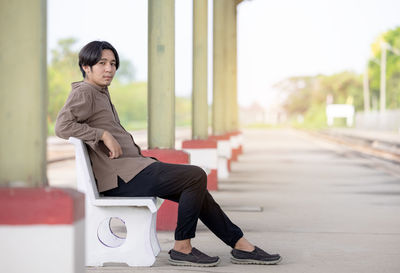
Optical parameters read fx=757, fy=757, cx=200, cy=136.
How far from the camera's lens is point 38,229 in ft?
10.5

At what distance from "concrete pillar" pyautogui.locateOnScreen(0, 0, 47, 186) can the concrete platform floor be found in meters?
1.69

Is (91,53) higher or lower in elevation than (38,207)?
higher

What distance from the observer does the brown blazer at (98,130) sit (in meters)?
4.68

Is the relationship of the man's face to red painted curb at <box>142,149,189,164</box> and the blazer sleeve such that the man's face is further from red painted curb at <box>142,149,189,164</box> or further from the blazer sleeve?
red painted curb at <box>142,149,189,164</box>

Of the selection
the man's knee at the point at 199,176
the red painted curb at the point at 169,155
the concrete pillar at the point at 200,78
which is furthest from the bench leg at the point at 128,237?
the concrete pillar at the point at 200,78

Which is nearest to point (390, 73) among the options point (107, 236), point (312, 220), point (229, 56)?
point (229, 56)

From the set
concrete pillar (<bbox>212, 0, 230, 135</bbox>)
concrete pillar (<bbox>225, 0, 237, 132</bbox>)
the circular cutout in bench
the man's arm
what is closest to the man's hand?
the man's arm

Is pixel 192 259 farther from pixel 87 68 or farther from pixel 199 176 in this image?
pixel 87 68

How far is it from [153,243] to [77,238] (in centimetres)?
184

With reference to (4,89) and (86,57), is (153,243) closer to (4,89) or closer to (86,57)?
(86,57)

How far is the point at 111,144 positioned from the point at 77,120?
27cm

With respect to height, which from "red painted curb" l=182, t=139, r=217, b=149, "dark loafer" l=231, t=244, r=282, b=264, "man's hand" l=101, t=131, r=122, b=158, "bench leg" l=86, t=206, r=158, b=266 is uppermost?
"man's hand" l=101, t=131, r=122, b=158

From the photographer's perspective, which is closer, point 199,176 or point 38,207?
point 38,207

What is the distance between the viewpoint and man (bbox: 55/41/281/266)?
15.8 feet
